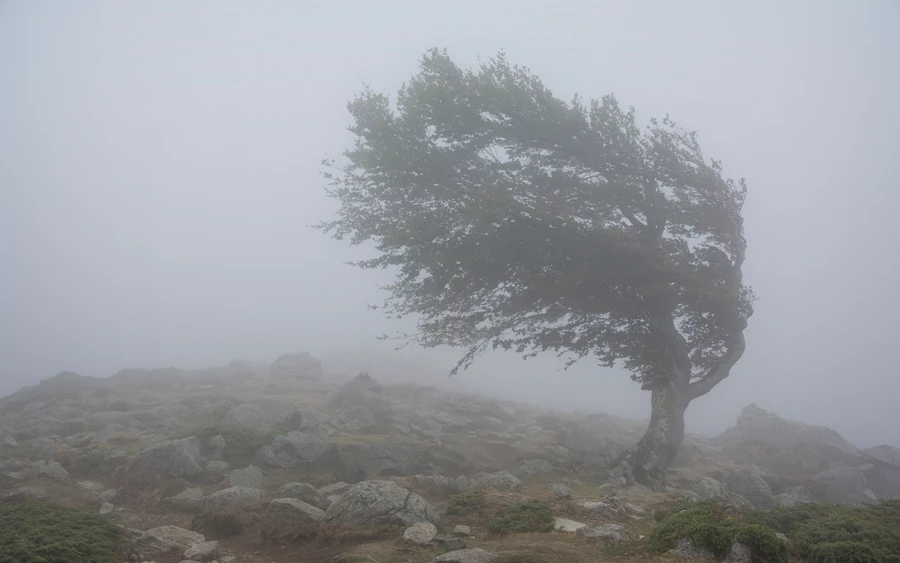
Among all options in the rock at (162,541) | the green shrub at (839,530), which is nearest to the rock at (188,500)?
the rock at (162,541)

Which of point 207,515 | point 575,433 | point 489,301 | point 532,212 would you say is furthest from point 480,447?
point 207,515

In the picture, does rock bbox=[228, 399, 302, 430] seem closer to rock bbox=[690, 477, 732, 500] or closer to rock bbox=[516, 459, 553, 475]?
rock bbox=[516, 459, 553, 475]

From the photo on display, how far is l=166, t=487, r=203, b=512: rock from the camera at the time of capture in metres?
16.1

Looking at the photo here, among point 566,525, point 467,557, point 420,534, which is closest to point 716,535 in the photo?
point 566,525

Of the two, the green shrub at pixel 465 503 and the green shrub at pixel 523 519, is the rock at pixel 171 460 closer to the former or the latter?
the green shrub at pixel 465 503

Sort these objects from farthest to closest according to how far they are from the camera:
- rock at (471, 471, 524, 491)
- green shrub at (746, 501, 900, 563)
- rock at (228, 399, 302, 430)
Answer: rock at (228, 399, 302, 430) < rock at (471, 471, 524, 491) < green shrub at (746, 501, 900, 563)

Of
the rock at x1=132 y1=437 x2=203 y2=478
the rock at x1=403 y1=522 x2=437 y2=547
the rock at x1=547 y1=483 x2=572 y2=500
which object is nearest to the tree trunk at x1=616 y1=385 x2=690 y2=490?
the rock at x1=547 y1=483 x2=572 y2=500

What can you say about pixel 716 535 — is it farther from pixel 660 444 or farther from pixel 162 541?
pixel 660 444

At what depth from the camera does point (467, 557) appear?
9.53m

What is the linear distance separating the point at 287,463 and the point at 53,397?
30.9m

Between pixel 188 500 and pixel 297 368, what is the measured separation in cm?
4375

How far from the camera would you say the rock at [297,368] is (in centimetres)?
5645

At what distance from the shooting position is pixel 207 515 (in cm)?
1408

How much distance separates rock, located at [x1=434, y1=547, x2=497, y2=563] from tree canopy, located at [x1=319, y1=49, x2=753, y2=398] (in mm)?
13334
